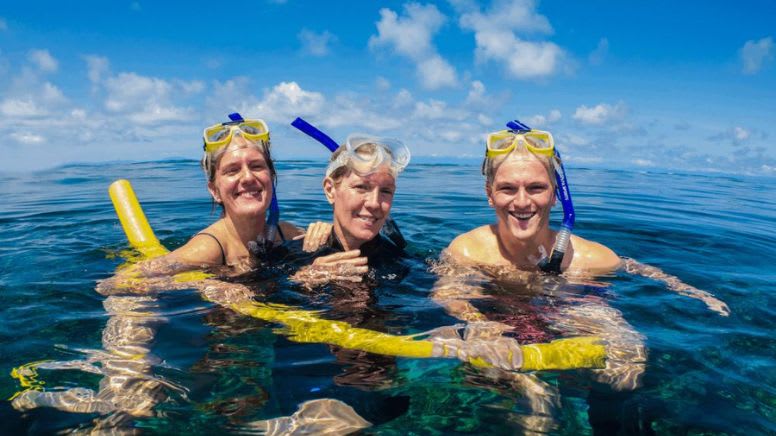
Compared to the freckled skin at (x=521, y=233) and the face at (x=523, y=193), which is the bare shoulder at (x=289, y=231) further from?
the face at (x=523, y=193)

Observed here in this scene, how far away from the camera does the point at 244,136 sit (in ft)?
13.7

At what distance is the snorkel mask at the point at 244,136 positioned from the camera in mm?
4180

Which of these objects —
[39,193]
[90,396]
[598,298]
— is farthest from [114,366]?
[39,193]

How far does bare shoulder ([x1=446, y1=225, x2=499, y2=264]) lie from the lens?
457 centimetres

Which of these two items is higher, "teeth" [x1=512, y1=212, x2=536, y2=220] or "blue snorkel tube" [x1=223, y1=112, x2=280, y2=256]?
"teeth" [x1=512, y1=212, x2=536, y2=220]

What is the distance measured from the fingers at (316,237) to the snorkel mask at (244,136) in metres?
0.42

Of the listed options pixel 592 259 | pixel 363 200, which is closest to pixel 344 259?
pixel 363 200

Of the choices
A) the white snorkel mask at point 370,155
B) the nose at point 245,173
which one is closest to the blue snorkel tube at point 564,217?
the white snorkel mask at point 370,155

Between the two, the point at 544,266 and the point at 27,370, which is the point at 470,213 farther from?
the point at 27,370

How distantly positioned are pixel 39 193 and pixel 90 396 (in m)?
12.0

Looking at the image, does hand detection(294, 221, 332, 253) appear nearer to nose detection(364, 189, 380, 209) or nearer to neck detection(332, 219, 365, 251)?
neck detection(332, 219, 365, 251)

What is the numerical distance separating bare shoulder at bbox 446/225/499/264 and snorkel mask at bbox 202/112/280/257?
1642mm

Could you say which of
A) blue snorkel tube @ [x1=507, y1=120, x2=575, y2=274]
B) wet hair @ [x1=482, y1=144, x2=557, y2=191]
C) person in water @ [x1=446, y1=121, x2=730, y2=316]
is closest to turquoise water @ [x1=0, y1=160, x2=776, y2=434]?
person in water @ [x1=446, y1=121, x2=730, y2=316]

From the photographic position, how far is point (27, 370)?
2.81 m
